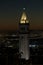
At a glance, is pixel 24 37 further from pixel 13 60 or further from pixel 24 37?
pixel 13 60

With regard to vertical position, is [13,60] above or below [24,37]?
above

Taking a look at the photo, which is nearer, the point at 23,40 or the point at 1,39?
the point at 23,40

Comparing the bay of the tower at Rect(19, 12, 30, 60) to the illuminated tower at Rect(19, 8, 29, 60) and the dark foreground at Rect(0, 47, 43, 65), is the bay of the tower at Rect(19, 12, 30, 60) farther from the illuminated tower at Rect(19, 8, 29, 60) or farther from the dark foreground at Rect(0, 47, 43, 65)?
the dark foreground at Rect(0, 47, 43, 65)

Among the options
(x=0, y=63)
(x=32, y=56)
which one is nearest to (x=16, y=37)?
(x=32, y=56)

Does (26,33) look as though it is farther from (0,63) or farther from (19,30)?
(0,63)

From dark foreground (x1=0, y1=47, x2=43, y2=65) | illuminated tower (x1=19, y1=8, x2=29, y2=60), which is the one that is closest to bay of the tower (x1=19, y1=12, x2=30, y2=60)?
illuminated tower (x1=19, y1=8, x2=29, y2=60)

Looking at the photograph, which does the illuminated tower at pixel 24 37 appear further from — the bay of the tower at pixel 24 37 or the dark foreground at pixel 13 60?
the dark foreground at pixel 13 60

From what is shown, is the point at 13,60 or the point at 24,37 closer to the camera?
the point at 13,60

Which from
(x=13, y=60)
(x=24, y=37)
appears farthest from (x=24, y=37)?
(x=13, y=60)
